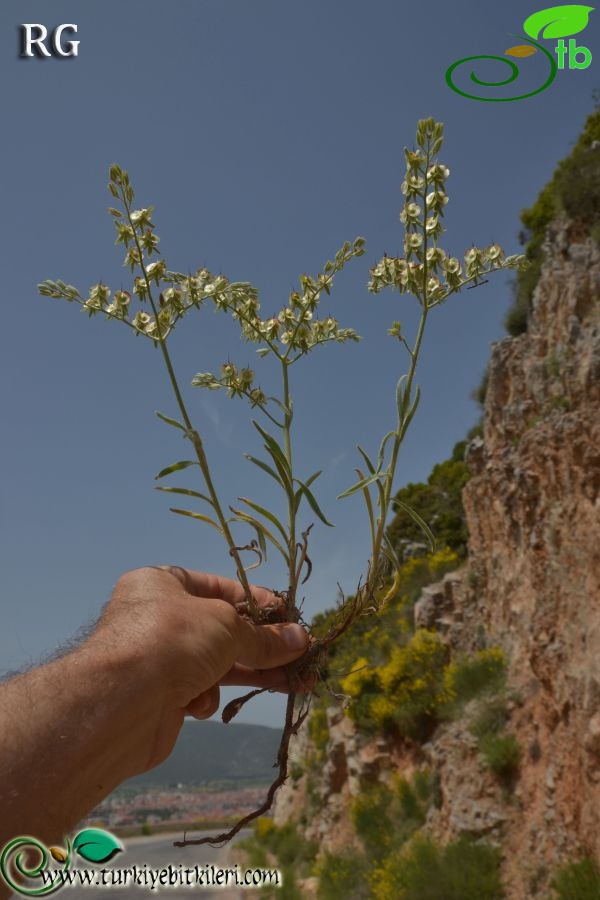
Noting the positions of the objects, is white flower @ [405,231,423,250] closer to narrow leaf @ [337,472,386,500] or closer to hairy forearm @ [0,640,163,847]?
narrow leaf @ [337,472,386,500]

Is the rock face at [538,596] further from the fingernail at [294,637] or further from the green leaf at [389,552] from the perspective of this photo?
the fingernail at [294,637]

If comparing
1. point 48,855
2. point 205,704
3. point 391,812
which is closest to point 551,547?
point 391,812

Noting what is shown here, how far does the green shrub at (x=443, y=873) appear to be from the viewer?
7195 millimetres

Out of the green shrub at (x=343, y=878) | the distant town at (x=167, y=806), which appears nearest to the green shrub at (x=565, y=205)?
the green shrub at (x=343, y=878)

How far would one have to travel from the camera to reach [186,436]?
1624mm

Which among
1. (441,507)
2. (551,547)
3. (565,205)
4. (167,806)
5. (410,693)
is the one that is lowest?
(167,806)

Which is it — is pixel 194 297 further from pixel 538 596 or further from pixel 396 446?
pixel 538 596

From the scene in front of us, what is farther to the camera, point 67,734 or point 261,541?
point 261,541

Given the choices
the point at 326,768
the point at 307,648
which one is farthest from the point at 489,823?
the point at 307,648

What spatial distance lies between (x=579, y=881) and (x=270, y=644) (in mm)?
6064

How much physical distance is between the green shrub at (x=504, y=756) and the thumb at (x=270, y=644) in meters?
7.48

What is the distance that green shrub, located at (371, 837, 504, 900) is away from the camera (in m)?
7.20

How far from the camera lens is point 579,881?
6.04m

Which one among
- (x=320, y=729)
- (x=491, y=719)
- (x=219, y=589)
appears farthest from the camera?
(x=320, y=729)
